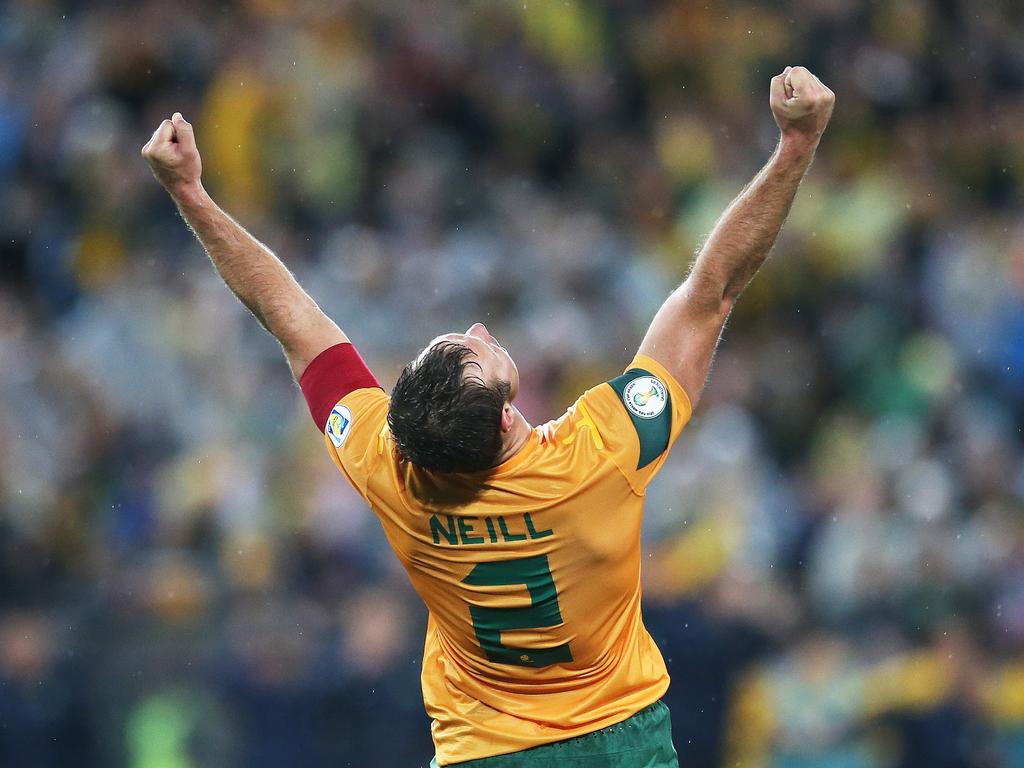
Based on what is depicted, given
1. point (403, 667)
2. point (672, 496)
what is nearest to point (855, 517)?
point (672, 496)

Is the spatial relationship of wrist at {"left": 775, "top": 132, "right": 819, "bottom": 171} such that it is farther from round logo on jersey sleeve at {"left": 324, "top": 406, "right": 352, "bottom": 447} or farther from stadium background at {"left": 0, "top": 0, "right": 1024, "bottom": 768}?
stadium background at {"left": 0, "top": 0, "right": 1024, "bottom": 768}

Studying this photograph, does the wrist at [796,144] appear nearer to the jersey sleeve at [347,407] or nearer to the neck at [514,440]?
the neck at [514,440]

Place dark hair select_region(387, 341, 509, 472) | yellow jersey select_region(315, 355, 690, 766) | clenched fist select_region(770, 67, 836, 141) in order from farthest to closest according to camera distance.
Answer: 1. clenched fist select_region(770, 67, 836, 141)
2. yellow jersey select_region(315, 355, 690, 766)
3. dark hair select_region(387, 341, 509, 472)

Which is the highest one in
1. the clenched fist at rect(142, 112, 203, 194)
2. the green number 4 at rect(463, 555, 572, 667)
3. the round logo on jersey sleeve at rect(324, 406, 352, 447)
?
the clenched fist at rect(142, 112, 203, 194)

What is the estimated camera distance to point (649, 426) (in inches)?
126

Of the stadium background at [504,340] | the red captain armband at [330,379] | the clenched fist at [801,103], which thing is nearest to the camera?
the clenched fist at [801,103]

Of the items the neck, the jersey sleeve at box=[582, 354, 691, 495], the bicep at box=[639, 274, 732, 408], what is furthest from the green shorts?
the bicep at box=[639, 274, 732, 408]

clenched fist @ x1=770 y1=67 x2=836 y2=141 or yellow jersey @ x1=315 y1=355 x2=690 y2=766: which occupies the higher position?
clenched fist @ x1=770 y1=67 x2=836 y2=141

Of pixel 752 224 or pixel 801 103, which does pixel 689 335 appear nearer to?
pixel 752 224

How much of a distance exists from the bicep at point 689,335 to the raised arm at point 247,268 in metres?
0.79

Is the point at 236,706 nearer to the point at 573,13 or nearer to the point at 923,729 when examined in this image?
the point at 923,729

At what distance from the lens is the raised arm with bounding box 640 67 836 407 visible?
332 cm

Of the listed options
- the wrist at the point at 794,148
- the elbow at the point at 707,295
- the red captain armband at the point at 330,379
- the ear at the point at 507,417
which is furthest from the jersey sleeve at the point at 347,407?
the wrist at the point at 794,148

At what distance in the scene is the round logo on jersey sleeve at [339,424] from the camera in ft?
11.1
